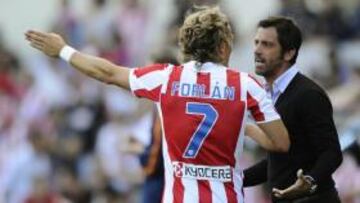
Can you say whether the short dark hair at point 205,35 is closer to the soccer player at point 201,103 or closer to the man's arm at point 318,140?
the soccer player at point 201,103

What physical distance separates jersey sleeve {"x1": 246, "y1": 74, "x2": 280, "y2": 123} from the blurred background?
5688 mm

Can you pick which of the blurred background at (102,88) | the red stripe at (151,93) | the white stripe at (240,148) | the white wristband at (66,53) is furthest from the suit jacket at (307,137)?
the blurred background at (102,88)

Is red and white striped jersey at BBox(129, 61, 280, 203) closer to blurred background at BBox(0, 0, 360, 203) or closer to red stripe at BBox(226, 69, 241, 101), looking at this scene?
red stripe at BBox(226, 69, 241, 101)

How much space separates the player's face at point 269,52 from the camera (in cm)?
898

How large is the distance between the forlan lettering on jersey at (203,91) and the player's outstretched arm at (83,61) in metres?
0.33

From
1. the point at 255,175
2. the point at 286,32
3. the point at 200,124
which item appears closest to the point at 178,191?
the point at 200,124

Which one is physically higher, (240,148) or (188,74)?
(188,74)

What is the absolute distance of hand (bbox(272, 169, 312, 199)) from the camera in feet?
28.2

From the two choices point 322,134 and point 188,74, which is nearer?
point 188,74

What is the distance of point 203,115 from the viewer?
8.38 meters

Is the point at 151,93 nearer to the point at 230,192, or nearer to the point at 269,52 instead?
the point at 230,192

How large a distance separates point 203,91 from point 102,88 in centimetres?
959

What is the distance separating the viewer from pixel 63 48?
855 centimetres

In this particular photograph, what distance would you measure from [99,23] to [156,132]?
22.1ft
